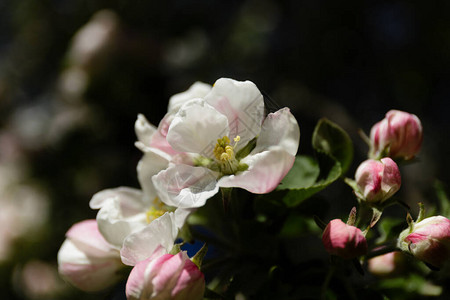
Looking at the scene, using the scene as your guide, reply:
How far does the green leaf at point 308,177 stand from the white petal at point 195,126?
Result: 0.47 ft

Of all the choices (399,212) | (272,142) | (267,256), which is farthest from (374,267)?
(399,212)

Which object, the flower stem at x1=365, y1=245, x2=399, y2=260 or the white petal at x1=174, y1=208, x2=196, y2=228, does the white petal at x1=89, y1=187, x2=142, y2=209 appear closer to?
the white petal at x1=174, y1=208, x2=196, y2=228

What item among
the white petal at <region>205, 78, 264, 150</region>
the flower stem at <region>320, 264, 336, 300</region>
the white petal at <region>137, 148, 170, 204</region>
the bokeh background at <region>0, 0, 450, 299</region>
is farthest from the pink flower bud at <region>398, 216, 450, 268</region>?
the bokeh background at <region>0, 0, 450, 299</region>

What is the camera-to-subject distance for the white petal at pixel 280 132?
70cm

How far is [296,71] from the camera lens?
7.68ft

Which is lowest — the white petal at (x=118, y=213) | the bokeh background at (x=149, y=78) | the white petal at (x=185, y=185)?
the bokeh background at (x=149, y=78)

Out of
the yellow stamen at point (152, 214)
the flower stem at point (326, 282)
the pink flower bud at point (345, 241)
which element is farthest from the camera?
the yellow stamen at point (152, 214)

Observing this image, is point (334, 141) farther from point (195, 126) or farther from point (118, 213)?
point (118, 213)

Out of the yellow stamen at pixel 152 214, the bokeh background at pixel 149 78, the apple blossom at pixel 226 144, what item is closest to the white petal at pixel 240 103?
the apple blossom at pixel 226 144

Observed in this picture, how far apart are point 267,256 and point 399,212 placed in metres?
1.11

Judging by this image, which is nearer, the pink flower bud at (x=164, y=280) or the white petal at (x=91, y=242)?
the pink flower bud at (x=164, y=280)

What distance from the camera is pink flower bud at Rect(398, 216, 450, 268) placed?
0.67 m

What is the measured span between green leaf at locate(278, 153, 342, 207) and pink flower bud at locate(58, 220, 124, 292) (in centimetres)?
30

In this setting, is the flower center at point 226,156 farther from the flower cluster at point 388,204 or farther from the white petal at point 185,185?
the flower cluster at point 388,204
